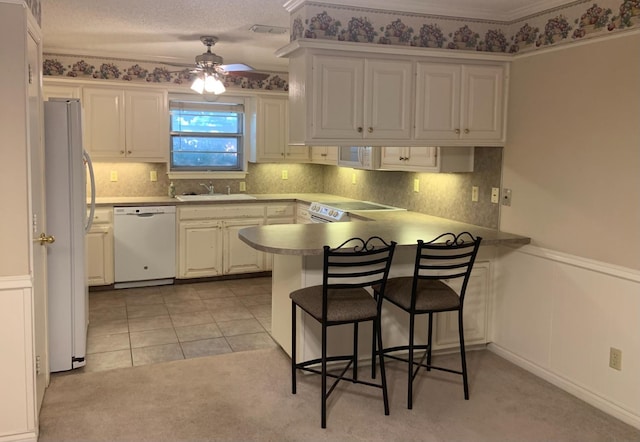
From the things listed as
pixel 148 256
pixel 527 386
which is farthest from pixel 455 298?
pixel 148 256

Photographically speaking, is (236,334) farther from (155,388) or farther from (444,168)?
(444,168)

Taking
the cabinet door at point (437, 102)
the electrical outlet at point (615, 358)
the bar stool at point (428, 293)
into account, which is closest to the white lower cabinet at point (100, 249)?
the bar stool at point (428, 293)

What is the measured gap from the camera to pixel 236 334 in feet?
14.8

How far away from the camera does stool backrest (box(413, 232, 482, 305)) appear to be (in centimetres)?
322

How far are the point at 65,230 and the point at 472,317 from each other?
110 inches

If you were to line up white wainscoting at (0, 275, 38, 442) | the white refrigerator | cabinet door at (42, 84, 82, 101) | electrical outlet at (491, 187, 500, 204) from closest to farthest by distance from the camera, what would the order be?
1. white wainscoting at (0, 275, 38, 442)
2. the white refrigerator
3. electrical outlet at (491, 187, 500, 204)
4. cabinet door at (42, 84, 82, 101)

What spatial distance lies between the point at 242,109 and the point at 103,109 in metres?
1.59

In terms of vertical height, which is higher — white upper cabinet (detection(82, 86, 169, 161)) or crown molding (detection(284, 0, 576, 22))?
crown molding (detection(284, 0, 576, 22))

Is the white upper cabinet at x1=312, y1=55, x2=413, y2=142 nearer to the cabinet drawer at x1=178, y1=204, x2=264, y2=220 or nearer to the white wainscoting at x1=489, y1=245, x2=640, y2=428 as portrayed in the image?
the white wainscoting at x1=489, y1=245, x2=640, y2=428

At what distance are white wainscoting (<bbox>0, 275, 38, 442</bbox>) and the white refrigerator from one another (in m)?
0.89

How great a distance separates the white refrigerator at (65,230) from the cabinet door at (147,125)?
2292 mm

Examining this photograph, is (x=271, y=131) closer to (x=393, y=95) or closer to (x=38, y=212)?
(x=393, y=95)

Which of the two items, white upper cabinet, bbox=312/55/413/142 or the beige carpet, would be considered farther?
white upper cabinet, bbox=312/55/413/142

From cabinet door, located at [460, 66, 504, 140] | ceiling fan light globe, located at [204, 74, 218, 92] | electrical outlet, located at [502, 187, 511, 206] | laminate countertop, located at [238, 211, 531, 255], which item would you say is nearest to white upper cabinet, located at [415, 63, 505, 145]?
cabinet door, located at [460, 66, 504, 140]
